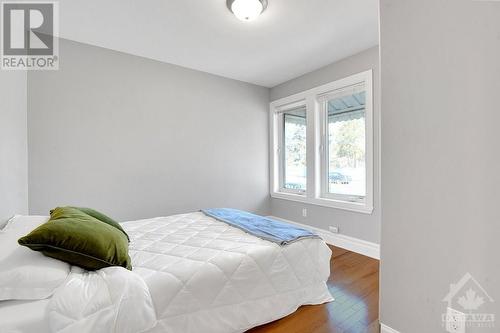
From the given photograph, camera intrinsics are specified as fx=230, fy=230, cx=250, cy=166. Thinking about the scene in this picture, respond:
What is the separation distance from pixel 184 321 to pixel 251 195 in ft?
9.14

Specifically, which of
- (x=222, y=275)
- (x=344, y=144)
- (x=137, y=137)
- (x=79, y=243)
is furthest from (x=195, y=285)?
(x=344, y=144)

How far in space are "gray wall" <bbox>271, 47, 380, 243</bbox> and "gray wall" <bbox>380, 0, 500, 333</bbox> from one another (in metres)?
1.39

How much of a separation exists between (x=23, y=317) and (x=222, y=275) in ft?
2.87

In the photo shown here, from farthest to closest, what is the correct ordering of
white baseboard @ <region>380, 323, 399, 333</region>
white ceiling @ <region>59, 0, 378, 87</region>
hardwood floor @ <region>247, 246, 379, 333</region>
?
white ceiling @ <region>59, 0, 378, 87</region>, hardwood floor @ <region>247, 246, 379, 333</region>, white baseboard @ <region>380, 323, 399, 333</region>

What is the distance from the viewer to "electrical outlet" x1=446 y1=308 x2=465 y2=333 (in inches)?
45.1

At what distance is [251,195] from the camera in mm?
3986

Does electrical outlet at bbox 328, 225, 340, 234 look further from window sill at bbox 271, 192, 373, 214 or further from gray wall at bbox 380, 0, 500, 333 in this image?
gray wall at bbox 380, 0, 500, 333

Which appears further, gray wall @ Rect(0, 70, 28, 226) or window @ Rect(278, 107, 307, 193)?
window @ Rect(278, 107, 307, 193)

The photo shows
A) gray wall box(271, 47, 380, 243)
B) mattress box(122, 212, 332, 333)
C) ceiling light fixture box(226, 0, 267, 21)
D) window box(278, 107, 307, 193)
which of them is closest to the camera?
mattress box(122, 212, 332, 333)

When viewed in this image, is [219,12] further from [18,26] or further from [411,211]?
[411,211]

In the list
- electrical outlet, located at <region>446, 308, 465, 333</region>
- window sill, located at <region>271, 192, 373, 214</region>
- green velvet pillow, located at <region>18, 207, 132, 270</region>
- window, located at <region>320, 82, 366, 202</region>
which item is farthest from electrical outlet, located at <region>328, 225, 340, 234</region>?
green velvet pillow, located at <region>18, 207, 132, 270</region>

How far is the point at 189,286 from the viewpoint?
4.17ft

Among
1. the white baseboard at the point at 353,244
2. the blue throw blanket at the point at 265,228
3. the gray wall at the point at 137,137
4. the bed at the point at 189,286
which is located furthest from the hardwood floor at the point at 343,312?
the gray wall at the point at 137,137

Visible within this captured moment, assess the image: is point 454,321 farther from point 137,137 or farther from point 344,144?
point 137,137
